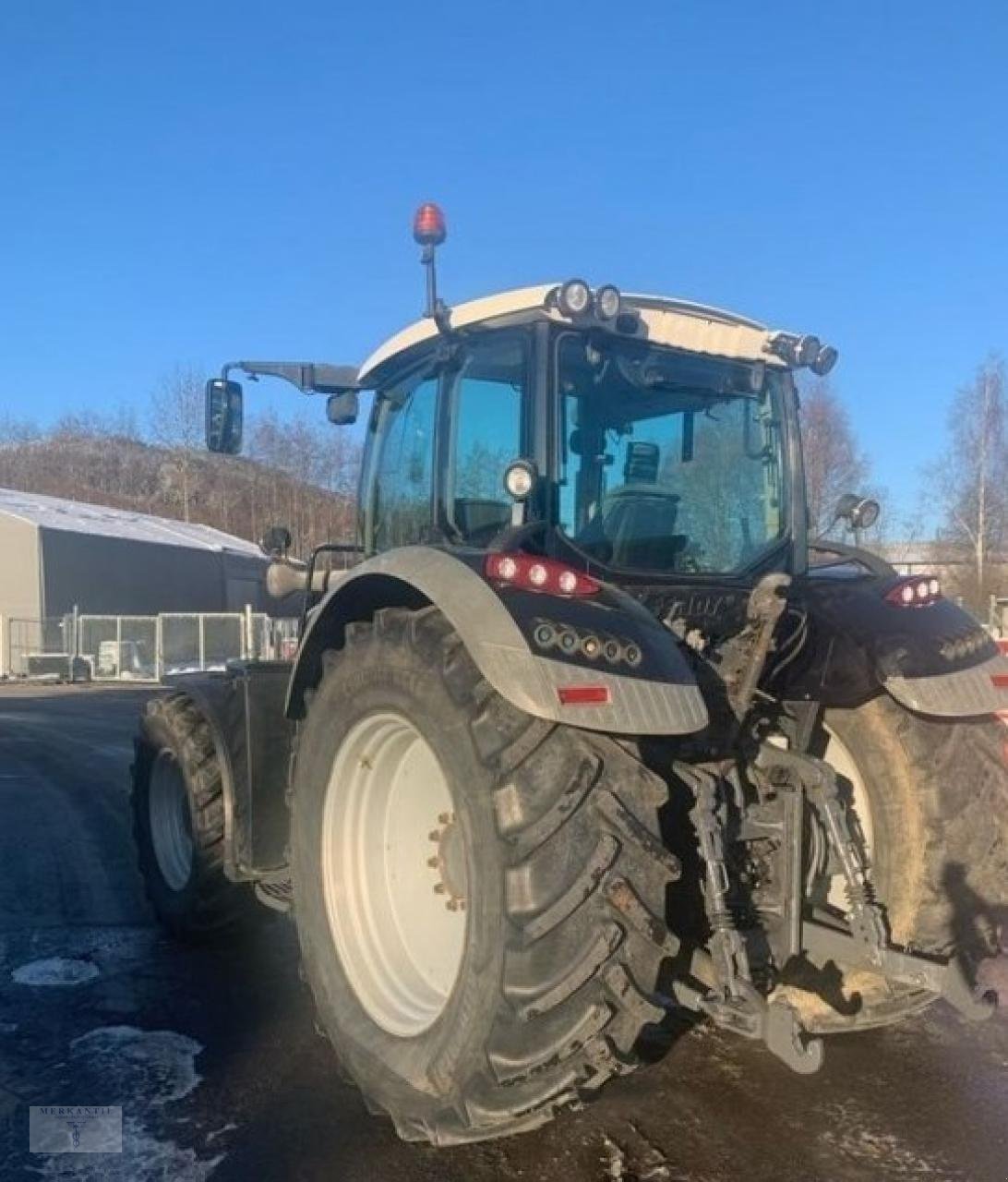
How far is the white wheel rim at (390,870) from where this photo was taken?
373cm

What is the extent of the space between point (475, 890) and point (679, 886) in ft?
2.25

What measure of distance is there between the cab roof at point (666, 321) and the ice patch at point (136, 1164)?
112 inches

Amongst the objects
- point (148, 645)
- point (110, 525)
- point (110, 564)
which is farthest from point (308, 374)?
point (110, 525)

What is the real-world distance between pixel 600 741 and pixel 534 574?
51cm

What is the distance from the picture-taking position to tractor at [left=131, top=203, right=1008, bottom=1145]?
2961mm

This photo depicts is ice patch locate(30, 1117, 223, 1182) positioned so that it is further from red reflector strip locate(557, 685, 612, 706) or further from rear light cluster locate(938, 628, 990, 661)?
rear light cluster locate(938, 628, 990, 661)

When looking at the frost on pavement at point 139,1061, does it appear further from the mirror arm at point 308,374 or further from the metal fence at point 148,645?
the metal fence at point 148,645

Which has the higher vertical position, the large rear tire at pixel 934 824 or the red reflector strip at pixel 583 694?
the red reflector strip at pixel 583 694

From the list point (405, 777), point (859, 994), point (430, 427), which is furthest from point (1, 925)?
point (859, 994)

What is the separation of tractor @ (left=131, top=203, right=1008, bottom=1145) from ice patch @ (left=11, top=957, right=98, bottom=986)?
2.95 ft

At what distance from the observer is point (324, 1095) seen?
3834 millimetres

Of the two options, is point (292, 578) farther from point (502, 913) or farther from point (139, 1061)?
→ point (502, 913)

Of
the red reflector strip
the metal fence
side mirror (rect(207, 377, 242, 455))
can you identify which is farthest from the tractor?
the metal fence

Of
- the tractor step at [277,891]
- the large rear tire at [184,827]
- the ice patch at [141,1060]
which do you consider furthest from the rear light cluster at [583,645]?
the large rear tire at [184,827]
